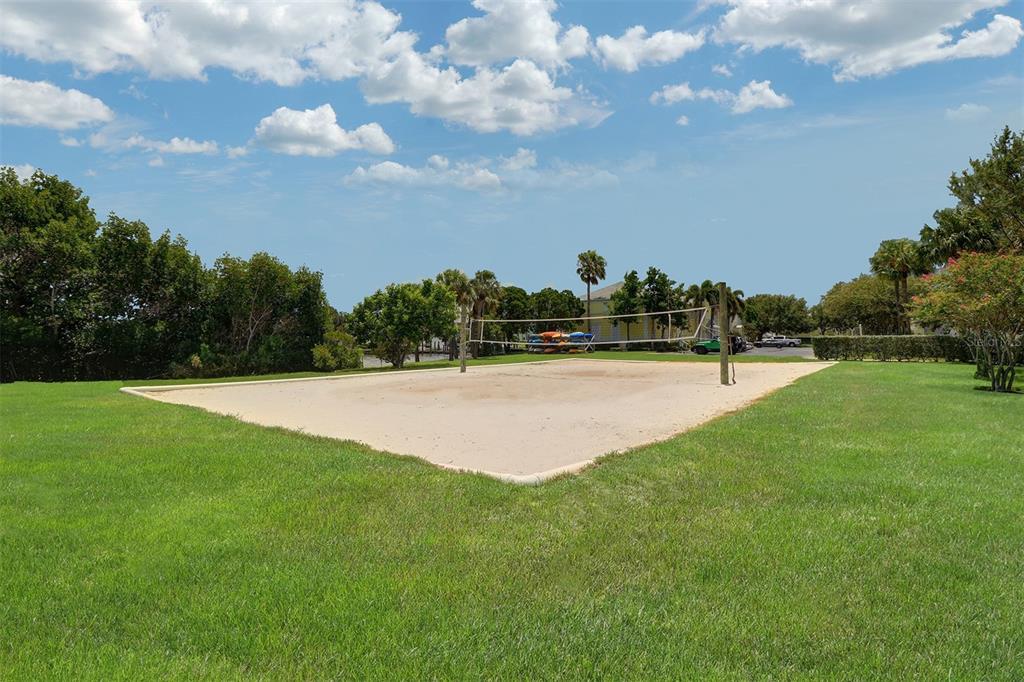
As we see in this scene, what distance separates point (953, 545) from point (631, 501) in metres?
1.84

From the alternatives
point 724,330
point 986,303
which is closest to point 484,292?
point 724,330

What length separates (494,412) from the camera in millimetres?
9688

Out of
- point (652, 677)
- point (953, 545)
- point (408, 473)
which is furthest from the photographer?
point (408, 473)

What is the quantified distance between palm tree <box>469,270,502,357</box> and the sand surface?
2704 centimetres

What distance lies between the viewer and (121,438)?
21.9 feet

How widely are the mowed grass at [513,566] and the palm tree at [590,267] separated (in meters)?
46.3

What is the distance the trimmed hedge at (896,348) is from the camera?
1013 inches

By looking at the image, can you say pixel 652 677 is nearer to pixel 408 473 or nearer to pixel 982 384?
pixel 408 473

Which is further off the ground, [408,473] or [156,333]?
[156,333]

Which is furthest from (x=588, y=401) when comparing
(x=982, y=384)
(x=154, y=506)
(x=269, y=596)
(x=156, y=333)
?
(x=156, y=333)

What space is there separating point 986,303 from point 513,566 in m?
12.9

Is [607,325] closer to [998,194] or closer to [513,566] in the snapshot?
[998,194]

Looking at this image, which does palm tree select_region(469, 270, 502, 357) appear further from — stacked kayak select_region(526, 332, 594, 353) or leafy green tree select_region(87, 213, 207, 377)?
leafy green tree select_region(87, 213, 207, 377)

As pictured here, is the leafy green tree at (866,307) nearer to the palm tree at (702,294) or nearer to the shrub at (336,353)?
the palm tree at (702,294)
